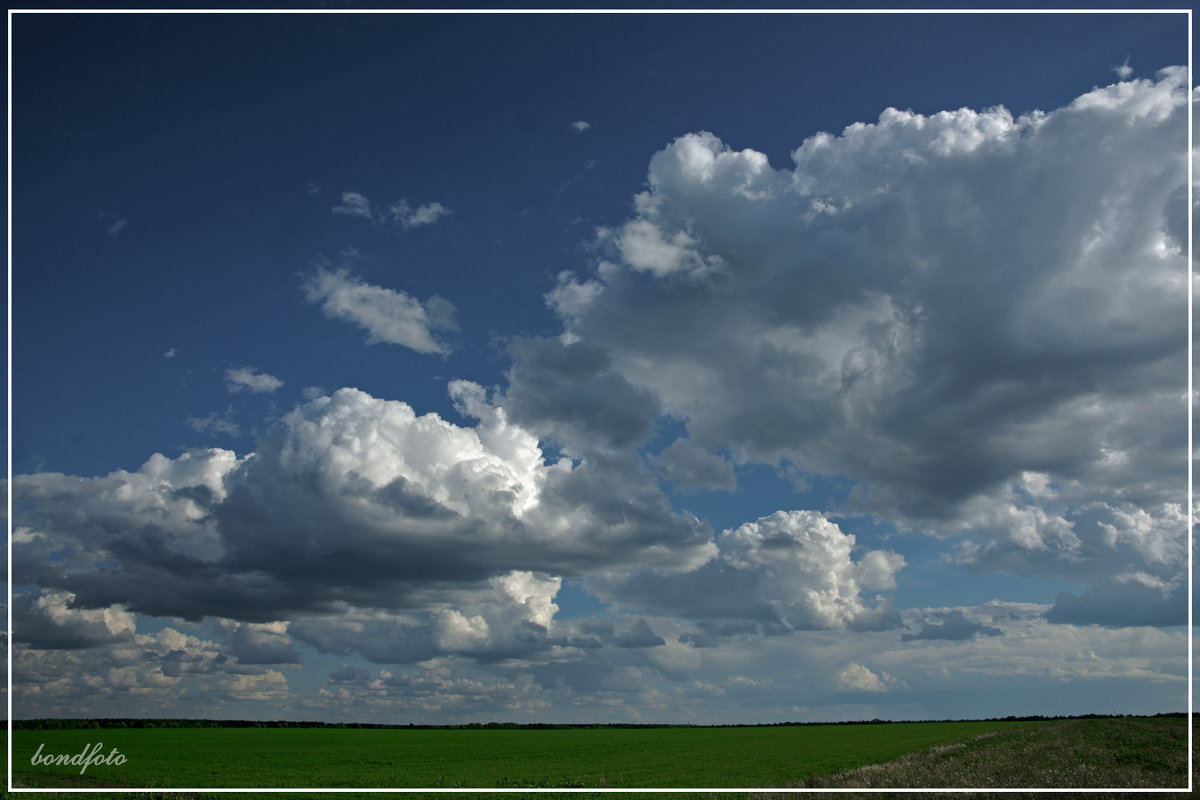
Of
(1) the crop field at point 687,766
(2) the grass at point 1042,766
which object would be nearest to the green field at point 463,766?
(1) the crop field at point 687,766

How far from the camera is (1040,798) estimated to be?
34.0 m

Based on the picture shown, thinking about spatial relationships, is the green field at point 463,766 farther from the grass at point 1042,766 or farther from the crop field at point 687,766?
the grass at point 1042,766

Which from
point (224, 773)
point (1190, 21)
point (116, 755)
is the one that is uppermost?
point (1190, 21)

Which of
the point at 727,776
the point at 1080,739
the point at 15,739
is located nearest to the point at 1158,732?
the point at 1080,739

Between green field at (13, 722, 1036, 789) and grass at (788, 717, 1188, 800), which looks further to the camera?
green field at (13, 722, 1036, 789)

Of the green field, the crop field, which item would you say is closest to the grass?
the crop field

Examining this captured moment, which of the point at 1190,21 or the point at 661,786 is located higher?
the point at 1190,21

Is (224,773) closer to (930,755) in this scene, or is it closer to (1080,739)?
(930,755)

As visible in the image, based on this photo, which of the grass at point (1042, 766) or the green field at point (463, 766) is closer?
the grass at point (1042, 766)

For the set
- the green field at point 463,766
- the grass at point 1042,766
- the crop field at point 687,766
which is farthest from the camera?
the green field at point 463,766

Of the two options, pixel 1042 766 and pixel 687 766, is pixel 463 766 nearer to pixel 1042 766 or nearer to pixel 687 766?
pixel 687 766

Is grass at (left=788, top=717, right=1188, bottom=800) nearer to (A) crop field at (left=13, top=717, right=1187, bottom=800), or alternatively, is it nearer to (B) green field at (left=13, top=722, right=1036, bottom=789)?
(A) crop field at (left=13, top=717, right=1187, bottom=800)

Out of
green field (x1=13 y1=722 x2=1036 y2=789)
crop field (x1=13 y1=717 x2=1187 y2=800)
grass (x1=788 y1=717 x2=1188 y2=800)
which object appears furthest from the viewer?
green field (x1=13 y1=722 x2=1036 y2=789)

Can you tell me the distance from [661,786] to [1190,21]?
46990mm
